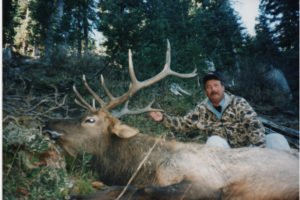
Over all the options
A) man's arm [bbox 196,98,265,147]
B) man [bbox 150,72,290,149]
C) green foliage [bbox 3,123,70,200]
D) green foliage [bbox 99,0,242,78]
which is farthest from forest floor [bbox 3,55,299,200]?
green foliage [bbox 99,0,242,78]

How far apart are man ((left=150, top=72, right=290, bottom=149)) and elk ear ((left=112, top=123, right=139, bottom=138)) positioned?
28.2 inches

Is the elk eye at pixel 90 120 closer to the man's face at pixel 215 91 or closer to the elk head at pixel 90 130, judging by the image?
the elk head at pixel 90 130

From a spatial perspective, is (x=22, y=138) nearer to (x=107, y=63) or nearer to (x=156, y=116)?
(x=156, y=116)

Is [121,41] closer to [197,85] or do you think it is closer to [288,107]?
[197,85]

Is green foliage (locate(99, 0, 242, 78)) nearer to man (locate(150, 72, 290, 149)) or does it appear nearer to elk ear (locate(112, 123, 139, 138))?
man (locate(150, 72, 290, 149))

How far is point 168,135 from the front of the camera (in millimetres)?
5211

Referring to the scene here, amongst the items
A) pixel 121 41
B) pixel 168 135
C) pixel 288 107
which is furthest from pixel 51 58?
pixel 288 107

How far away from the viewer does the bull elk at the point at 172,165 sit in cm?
241

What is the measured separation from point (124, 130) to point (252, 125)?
5.95 feet

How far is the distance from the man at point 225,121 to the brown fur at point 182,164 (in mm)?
602

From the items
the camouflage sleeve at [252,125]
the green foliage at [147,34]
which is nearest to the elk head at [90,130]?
the camouflage sleeve at [252,125]

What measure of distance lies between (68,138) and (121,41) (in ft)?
11.5

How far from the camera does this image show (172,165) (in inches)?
106

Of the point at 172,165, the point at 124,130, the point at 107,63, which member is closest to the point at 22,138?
the point at 124,130
